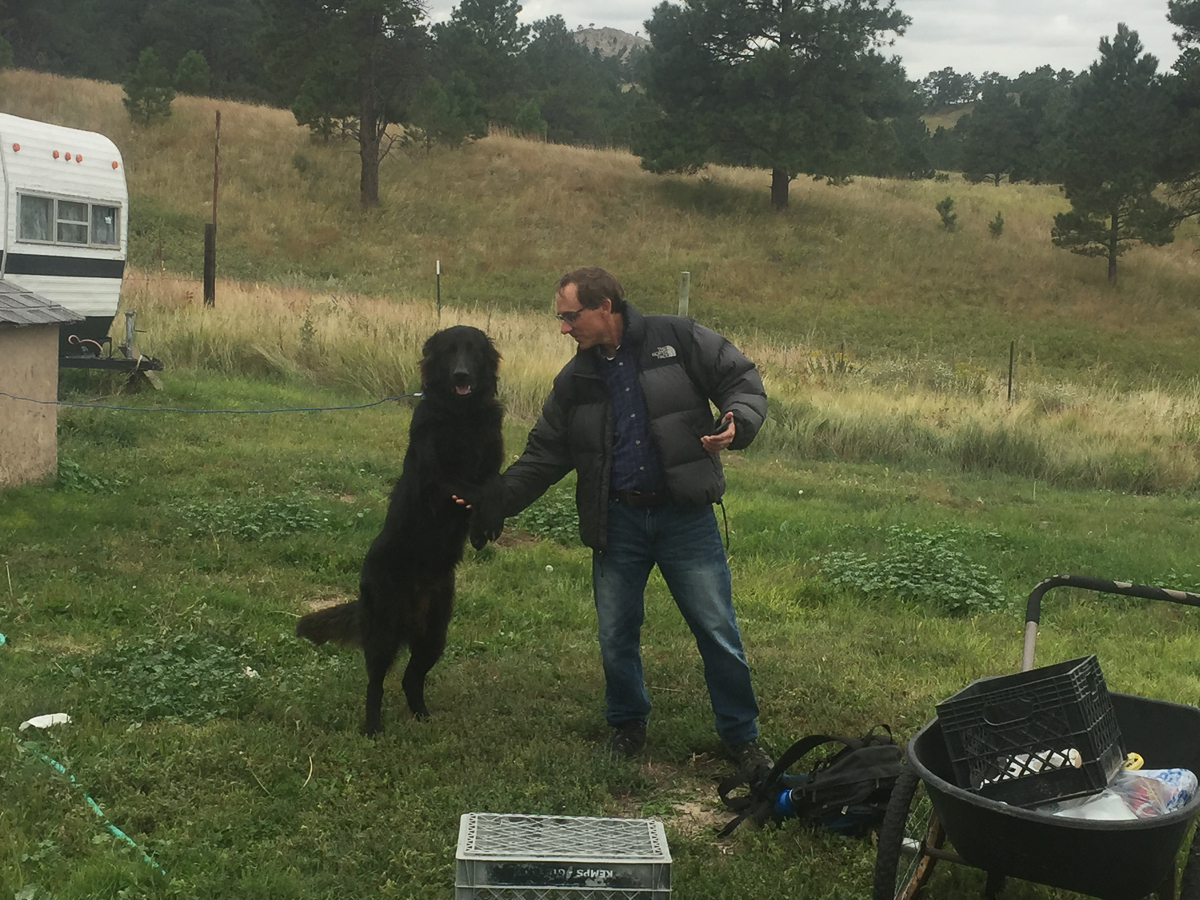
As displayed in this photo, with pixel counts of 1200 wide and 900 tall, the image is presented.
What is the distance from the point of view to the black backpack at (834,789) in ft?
13.6

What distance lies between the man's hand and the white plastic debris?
9.91ft

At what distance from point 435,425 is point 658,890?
2.54 m

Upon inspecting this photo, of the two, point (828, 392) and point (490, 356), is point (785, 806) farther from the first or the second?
point (828, 392)

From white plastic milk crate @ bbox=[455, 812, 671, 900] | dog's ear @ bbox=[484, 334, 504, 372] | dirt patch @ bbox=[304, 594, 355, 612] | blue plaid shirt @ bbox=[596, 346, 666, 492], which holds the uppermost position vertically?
dog's ear @ bbox=[484, 334, 504, 372]

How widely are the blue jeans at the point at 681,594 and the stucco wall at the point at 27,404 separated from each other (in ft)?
18.1

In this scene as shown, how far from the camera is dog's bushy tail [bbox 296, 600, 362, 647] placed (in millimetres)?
5293

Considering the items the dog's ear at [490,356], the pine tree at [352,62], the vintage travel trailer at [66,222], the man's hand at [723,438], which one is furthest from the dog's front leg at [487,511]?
the pine tree at [352,62]

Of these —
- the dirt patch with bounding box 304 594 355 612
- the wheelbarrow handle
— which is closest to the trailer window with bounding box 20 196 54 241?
the dirt patch with bounding box 304 594 355 612

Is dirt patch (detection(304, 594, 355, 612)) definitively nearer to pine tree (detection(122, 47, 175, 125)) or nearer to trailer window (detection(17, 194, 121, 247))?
trailer window (detection(17, 194, 121, 247))

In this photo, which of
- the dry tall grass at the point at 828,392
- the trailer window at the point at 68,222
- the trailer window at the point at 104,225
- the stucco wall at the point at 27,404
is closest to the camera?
the stucco wall at the point at 27,404

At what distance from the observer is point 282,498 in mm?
9062

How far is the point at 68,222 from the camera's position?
14.0 metres

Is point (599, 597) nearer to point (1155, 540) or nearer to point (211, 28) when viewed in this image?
point (1155, 540)

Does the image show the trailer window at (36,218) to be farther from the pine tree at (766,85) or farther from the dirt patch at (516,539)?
the pine tree at (766,85)
